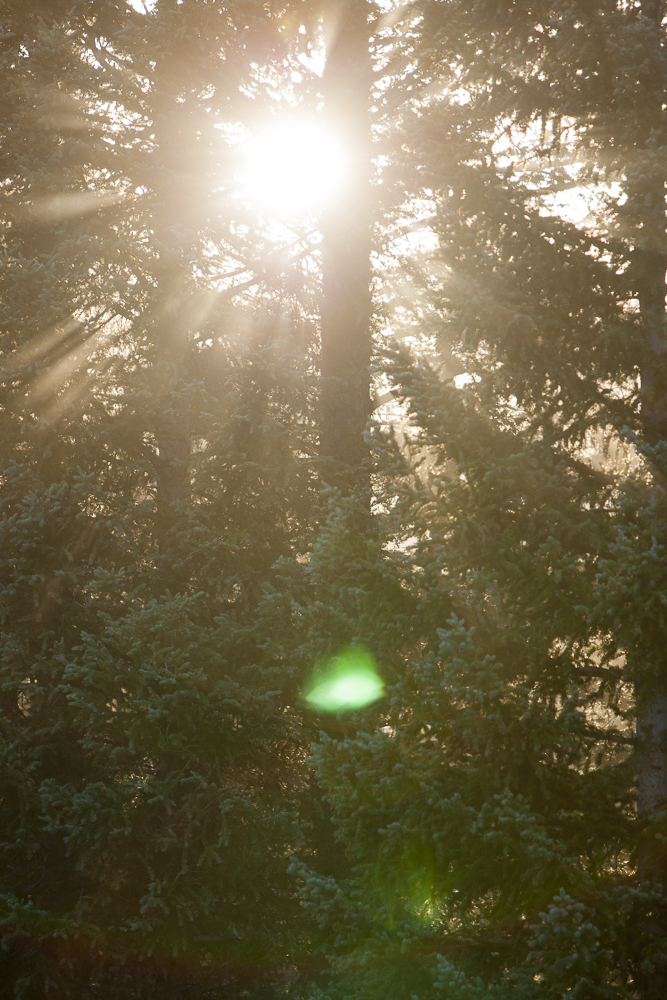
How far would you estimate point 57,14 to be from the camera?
39.3 feet

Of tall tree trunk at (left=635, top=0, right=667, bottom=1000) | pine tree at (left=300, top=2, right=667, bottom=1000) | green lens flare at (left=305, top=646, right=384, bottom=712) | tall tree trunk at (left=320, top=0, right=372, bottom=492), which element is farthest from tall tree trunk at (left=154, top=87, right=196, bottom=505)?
tall tree trunk at (left=635, top=0, right=667, bottom=1000)

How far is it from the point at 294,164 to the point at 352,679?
8.18 meters

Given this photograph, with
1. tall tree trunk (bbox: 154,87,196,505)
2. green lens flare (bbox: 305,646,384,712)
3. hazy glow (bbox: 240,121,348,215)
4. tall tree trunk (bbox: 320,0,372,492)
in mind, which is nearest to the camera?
green lens flare (bbox: 305,646,384,712)

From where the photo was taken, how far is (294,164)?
11602 mm

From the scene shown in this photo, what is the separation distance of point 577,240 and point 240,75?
24.9ft

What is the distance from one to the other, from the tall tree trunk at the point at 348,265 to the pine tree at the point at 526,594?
425cm

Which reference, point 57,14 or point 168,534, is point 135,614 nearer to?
point 168,534

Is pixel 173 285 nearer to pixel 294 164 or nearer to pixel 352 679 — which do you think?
pixel 294 164

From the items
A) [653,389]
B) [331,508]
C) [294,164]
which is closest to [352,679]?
[331,508]

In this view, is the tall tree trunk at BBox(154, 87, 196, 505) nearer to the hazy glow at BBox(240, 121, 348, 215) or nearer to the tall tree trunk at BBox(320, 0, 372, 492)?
the hazy glow at BBox(240, 121, 348, 215)

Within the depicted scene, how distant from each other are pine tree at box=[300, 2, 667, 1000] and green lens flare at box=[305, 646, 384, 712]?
0.68 feet

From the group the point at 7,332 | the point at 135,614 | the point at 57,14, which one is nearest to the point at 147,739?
the point at 135,614

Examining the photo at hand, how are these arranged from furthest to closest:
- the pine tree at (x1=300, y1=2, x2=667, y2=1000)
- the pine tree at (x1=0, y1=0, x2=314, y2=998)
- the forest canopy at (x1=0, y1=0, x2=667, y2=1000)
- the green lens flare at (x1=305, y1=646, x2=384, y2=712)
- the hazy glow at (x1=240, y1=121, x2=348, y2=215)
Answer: the hazy glow at (x1=240, y1=121, x2=348, y2=215) < the pine tree at (x1=0, y1=0, x2=314, y2=998) < the green lens flare at (x1=305, y1=646, x2=384, y2=712) < the forest canopy at (x1=0, y1=0, x2=667, y2=1000) < the pine tree at (x1=300, y1=2, x2=667, y2=1000)

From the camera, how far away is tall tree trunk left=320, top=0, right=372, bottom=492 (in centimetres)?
1100
